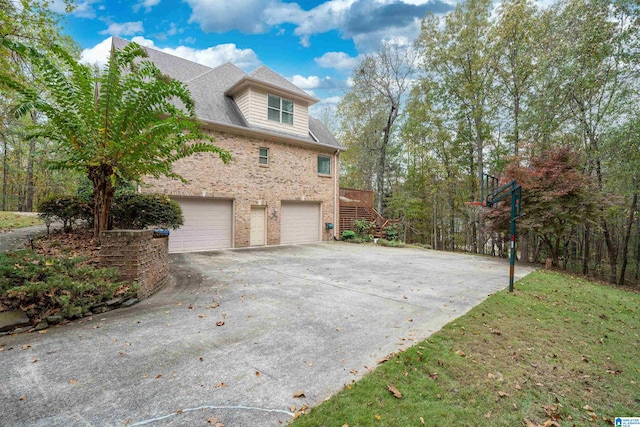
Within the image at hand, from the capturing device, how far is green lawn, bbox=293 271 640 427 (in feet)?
7.10

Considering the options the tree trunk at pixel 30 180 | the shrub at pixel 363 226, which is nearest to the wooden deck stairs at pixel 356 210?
the shrub at pixel 363 226

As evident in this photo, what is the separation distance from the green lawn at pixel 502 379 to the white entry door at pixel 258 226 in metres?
8.97

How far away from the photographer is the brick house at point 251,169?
10289 mm

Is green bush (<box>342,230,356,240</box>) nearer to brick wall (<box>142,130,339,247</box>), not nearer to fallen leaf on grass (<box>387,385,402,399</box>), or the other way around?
brick wall (<box>142,130,339,247</box>)

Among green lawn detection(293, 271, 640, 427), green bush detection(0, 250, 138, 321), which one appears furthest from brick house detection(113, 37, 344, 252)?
green lawn detection(293, 271, 640, 427)

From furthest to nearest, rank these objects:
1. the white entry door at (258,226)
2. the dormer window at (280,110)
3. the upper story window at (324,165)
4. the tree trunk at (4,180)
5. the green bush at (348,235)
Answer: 1. the tree trunk at (4,180)
2. the green bush at (348,235)
3. the upper story window at (324,165)
4. the dormer window at (280,110)
5. the white entry door at (258,226)

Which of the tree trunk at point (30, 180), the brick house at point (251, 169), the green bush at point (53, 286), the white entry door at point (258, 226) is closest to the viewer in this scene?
the green bush at point (53, 286)

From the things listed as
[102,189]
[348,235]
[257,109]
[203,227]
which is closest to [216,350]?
[102,189]

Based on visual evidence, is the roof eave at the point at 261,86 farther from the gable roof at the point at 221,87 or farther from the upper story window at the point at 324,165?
the upper story window at the point at 324,165

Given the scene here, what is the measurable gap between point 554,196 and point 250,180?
10558 millimetres

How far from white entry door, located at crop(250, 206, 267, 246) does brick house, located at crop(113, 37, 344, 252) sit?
41 millimetres

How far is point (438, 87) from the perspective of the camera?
53.3 ft

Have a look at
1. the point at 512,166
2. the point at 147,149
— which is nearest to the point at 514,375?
the point at 147,149

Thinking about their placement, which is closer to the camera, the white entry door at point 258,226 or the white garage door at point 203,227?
the white garage door at point 203,227
